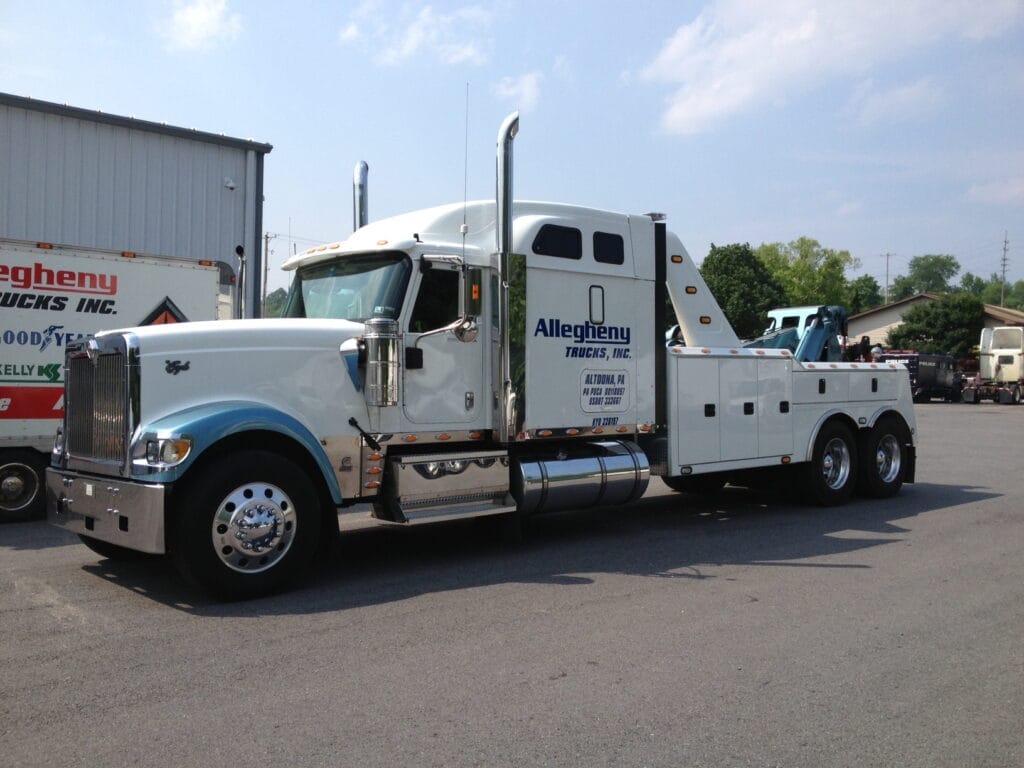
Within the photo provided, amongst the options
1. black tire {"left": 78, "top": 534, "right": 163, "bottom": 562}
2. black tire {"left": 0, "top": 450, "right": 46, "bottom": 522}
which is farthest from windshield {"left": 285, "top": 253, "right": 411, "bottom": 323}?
black tire {"left": 0, "top": 450, "right": 46, "bottom": 522}

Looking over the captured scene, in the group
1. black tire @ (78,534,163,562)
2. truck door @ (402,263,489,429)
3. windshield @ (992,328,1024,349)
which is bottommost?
black tire @ (78,534,163,562)

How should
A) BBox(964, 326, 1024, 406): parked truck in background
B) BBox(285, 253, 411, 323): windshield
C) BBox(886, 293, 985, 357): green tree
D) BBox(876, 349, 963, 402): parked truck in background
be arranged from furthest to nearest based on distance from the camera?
BBox(886, 293, 985, 357): green tree → BBox(876, 349, 963, 402): parked truck in background → BBox(964, 326, 1024, 406): parked truck in background → BBox(285, 253, 411, 323): windshield

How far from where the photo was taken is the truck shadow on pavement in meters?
6.97

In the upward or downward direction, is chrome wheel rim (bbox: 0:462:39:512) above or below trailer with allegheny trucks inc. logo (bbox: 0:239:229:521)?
below

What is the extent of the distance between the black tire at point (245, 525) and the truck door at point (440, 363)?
1335 millimetres

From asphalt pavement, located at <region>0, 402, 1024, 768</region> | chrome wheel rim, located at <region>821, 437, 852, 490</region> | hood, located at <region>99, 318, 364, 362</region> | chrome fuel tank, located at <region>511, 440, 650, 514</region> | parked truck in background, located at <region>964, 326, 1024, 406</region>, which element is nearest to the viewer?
asphalt pavement, located at <region>0, 402, 1024, 768</region>

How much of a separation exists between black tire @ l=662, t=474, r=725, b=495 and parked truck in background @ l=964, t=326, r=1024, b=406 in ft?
115

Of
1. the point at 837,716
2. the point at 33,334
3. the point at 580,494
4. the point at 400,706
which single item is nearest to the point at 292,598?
the point at 400,706

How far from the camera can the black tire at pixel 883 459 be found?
12008 mm

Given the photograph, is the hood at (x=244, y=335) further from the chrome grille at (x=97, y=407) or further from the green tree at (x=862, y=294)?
the green tree at (x=862, y=294)

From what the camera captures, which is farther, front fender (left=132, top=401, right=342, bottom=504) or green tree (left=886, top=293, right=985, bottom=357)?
green tree (left=886, top=293, right=985, bottom=357)

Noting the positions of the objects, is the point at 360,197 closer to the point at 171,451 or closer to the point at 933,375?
the point at 171,451

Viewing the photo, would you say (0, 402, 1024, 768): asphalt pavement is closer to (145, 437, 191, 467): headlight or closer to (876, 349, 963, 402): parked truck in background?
(145, 437, 191, 467): headlight

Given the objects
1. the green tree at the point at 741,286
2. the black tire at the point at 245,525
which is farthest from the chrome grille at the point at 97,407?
Result: the green tree at the point at 741,286
